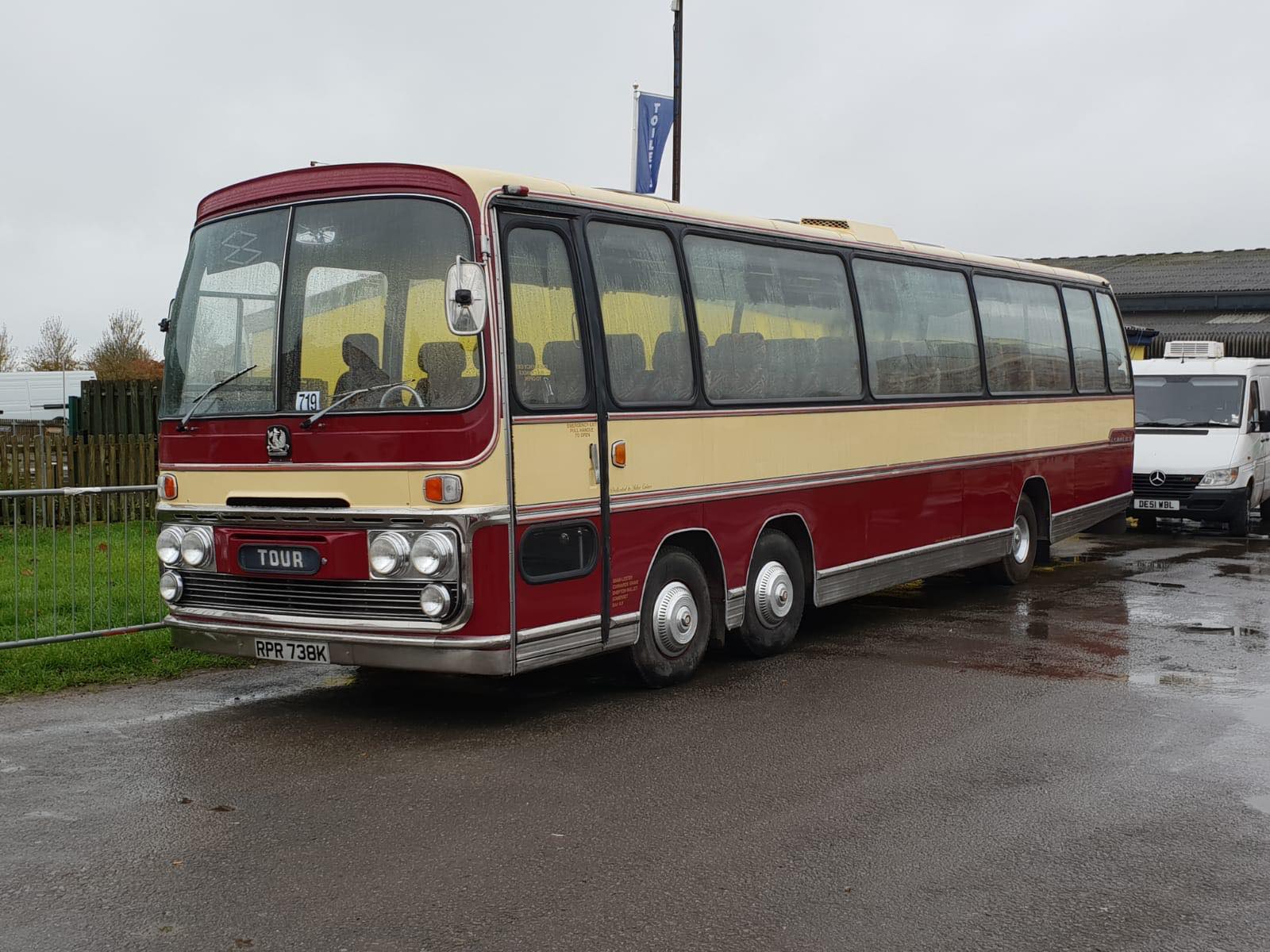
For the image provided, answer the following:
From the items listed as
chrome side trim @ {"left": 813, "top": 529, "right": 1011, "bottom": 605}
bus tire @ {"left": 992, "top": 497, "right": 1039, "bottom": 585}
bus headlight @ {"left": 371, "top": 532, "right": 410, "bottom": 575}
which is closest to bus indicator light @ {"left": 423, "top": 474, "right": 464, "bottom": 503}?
bus headlight @ {"left": 371, "top": 532, "right": 410, "bottom": 575}

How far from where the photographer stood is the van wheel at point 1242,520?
18.3 metres

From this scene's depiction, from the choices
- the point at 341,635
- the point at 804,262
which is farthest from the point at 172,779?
the point at 804,262

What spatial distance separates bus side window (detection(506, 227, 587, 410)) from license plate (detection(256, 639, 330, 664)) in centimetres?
176

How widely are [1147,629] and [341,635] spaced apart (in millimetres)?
6747

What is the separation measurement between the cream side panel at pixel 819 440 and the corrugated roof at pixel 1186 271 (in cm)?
3096

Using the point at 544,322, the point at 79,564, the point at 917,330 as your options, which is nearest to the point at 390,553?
the point at 544,322

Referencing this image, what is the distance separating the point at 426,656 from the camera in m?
7.30

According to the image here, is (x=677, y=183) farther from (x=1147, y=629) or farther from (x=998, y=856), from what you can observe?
(x=998, y=856)

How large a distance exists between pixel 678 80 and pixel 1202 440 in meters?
9.13

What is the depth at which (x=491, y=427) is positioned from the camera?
23.9 ft

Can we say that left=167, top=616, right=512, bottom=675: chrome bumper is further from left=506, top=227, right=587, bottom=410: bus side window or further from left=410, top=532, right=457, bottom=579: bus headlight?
left=506, top=227, right=587, bottom=410: bus side window

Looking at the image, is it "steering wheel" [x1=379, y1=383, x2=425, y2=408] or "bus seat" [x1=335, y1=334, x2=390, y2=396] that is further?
"bus seat" [x1=335, y1=334, x2=390, y2=396]

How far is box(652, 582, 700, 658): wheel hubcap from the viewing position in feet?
28.5

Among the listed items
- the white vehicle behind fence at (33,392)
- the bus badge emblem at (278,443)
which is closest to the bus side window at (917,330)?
the bus badge emblem at (278,443)
